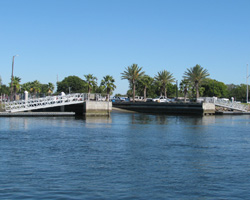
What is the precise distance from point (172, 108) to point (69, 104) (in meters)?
30.4

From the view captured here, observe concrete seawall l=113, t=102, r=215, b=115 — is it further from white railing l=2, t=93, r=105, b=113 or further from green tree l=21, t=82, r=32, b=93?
green tree l=21, t=82, r=32, b=93

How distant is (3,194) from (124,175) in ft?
20.1

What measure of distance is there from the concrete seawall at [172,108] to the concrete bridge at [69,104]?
2203 centimetres

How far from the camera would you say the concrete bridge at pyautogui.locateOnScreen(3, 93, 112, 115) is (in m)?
65.2

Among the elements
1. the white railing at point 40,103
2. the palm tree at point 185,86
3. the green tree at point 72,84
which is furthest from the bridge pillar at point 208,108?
the green tree at point 72,84

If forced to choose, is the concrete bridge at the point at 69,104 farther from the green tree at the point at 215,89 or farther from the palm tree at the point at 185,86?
the green tree at the point at 215,89

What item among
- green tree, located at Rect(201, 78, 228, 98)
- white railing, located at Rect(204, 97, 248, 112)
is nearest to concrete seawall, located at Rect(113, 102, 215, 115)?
white railing, located at Rect(204, 97, 248, 112)

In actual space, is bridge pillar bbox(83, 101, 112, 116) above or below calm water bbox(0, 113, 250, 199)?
above

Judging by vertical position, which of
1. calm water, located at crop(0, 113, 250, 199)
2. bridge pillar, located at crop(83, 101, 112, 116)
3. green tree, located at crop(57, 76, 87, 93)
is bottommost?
calm water, located at crop(0, 113, 250, 199)

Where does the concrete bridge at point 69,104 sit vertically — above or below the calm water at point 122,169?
above

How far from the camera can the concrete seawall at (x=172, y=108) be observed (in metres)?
84.8

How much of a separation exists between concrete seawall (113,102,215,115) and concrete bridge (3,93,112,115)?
2203 cm

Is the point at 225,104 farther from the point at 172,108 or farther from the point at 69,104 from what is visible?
the point at 69,104

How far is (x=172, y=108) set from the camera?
9394 centimetres
